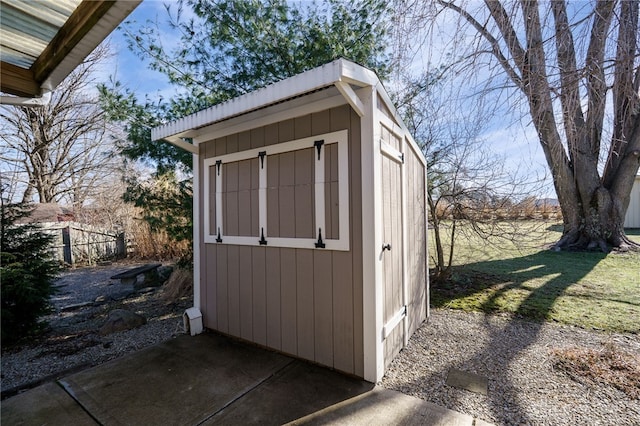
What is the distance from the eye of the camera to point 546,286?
16.1 ft

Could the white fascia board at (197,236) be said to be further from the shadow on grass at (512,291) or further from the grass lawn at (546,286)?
the grass lawn at (546,286)

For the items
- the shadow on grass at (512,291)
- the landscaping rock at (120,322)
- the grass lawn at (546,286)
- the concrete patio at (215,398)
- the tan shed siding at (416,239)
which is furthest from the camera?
the grass lawn at (546,286)

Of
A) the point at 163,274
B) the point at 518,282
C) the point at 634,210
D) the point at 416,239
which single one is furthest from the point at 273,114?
the point at 634,210

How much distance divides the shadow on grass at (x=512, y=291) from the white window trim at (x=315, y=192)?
5.28 ft

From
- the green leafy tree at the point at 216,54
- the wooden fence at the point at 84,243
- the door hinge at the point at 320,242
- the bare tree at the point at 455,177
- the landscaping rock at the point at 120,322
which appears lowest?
the landscaping rock at the point at 120,322

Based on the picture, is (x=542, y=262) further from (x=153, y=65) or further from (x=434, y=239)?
(x=153, y=65)

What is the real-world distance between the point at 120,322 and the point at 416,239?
3.74 meters

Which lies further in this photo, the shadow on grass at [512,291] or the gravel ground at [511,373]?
the shadow on grass at [512,291]

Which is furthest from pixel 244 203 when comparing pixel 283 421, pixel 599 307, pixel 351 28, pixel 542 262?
pixel 542 262

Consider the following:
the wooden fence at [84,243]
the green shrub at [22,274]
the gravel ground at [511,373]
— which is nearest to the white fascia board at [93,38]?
the green shrub at [22,274]

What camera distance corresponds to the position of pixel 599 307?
3887mm

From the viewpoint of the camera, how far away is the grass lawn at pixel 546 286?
3689 mm

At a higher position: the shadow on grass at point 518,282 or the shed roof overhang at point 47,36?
the shed roof overhang at point 47,36

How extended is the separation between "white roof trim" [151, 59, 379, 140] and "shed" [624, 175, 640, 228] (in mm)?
16037
